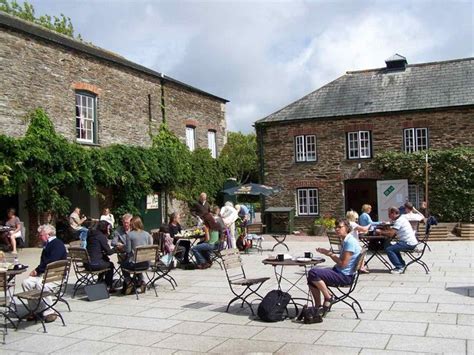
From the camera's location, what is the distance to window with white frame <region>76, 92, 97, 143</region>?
64.8ft

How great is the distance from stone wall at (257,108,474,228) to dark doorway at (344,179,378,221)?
71 centimetres

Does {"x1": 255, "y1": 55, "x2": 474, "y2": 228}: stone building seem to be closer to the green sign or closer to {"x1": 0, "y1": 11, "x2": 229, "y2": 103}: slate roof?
the green sign

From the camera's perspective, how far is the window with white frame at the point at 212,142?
94.3 feet

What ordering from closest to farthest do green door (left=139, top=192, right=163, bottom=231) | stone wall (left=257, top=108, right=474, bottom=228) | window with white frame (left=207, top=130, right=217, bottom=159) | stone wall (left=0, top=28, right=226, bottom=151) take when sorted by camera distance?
stone wall (left=0, top=28, right=226, bottom=151), stone wall (left=257, top=108, right=474, bottom=228), green door (left=139, top=192, right=163, bottom=231), window with white frame (left=207, top=130, right=217, bottom=159)

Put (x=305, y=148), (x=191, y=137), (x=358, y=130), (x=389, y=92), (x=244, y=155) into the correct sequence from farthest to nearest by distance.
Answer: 1. (x=244, y=155)
2. (x=191, y=137)
3. (x=305, y=148)
4. (x=389, y=92)
5. (x=358, y=130)

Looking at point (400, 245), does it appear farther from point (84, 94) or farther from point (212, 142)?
point (212, 142)

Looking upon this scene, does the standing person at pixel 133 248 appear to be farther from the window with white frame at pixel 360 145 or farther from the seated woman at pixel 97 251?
the window with white frame at pixel 360 145

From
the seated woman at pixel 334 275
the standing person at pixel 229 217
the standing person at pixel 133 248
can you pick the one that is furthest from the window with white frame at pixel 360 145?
the seated woman at pixel 334 275

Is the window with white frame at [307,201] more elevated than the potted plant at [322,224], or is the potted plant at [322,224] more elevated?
the window with white frame at [307,201]

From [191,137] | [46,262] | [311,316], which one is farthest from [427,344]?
[191,137]

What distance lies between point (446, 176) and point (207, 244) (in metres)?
12.9

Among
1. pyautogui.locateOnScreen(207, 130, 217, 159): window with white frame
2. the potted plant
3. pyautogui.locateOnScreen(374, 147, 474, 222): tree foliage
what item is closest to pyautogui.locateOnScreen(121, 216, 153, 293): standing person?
the potted plant

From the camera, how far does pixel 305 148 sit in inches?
957

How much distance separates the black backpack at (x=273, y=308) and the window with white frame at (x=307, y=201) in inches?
656
